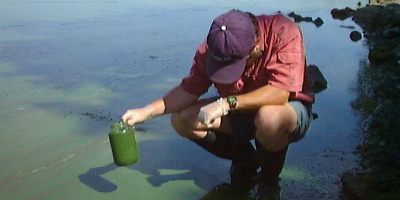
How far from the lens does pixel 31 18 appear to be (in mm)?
11758

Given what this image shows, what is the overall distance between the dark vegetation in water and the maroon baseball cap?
104 cm

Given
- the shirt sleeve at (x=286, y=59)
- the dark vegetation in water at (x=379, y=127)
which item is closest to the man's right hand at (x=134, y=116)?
the shirt sleeve at (x=286, y=59)

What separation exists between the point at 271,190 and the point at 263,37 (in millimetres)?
909

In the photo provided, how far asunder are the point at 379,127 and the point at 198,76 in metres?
1.80

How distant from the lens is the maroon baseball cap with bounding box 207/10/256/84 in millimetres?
2525

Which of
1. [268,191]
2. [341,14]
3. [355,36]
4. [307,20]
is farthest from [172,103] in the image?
[341,14]

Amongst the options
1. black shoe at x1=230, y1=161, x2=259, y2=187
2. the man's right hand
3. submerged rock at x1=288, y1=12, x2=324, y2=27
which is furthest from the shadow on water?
submerged rock at x1=288, y1=12, x2=324, y2=27

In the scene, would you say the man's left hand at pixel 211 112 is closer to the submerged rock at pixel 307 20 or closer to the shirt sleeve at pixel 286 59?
the shirt sleeve at pixel 286 59

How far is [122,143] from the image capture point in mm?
2816

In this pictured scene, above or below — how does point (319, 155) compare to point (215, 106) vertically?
below

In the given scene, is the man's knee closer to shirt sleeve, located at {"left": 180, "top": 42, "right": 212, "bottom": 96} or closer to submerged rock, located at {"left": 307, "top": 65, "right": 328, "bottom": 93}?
shirt sleeve, located at {"left": 180, "top": 42, "right": 212, "bottom": 96}

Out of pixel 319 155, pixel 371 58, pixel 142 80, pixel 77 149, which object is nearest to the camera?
pixel 319 155

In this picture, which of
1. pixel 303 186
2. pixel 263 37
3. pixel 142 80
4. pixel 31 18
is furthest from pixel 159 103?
pixel 31 18

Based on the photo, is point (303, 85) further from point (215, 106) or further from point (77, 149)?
point (77, 149)
